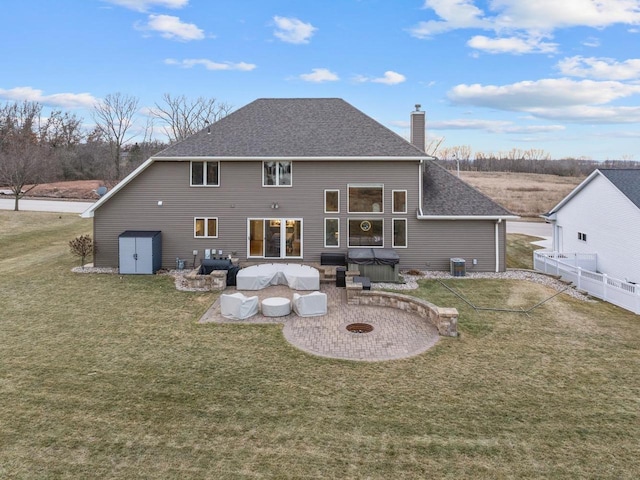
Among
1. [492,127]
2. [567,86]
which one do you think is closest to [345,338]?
[567,86]

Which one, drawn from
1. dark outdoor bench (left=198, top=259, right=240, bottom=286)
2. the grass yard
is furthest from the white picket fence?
dark outdoor bench (left=198, top=259, right=240, bottom=286)

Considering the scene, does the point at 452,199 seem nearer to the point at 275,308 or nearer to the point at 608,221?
the point at 608,221

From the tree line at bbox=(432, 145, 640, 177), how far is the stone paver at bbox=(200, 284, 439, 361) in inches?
2780

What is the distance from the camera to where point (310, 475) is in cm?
506

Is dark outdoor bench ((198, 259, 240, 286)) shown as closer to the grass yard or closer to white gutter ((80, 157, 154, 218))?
the grass yard

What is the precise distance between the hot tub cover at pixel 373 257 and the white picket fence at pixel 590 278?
7.51 metres

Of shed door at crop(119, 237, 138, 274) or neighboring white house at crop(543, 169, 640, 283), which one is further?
shed door at crop(119, 237, 138, 274)

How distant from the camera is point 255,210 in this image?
56.5 feet

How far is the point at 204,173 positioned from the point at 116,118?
37.9 metres

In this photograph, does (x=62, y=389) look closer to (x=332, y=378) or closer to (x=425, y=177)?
(x=332, y=378)

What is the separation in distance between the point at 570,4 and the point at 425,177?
29.5 ft

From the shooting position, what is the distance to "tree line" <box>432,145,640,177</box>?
78.6 m

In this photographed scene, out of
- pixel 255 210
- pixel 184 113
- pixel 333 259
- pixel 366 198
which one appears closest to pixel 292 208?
pixel 255 210

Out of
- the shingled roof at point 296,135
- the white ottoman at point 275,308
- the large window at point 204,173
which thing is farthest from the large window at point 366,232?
the large window at point 204,173
